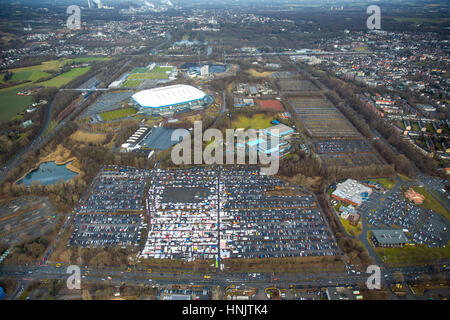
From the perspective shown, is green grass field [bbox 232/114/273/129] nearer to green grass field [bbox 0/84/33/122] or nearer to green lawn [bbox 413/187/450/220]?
green lawn [bbox 413/187/450/220]

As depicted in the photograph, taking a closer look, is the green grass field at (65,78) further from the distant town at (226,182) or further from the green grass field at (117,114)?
the green grass field at (117,114)

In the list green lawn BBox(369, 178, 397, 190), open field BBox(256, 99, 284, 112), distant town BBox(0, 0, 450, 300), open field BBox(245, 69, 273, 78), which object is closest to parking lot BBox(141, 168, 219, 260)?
distant town BBox(0, 0, 450, 300)

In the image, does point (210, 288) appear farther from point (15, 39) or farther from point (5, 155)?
point (15, 39)

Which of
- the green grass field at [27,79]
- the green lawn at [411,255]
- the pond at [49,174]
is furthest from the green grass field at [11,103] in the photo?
the green lawn at [411,255]
